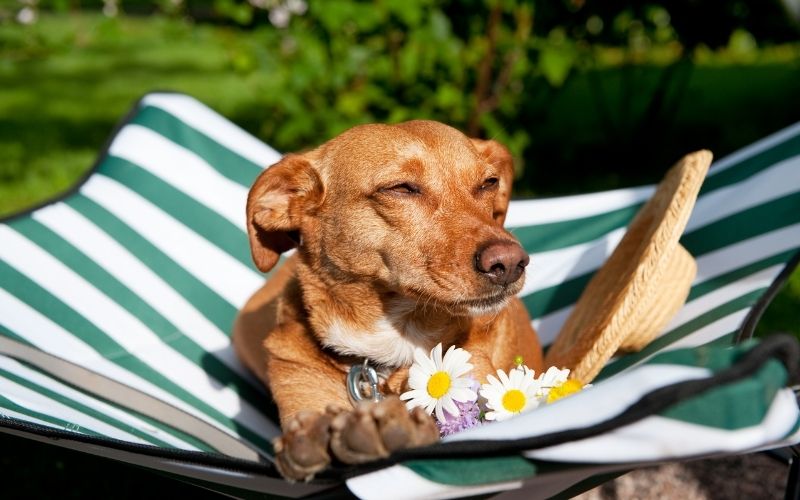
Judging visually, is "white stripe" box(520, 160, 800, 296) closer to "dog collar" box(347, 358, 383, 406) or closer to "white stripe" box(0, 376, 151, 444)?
"dog collar" box(347, 358, 383, 406)

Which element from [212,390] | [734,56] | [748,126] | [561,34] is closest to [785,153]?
[212,390]

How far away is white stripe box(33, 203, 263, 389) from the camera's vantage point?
13.2 feet

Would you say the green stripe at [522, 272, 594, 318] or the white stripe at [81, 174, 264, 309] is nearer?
the green stripe at [522, 272, 594, 318]

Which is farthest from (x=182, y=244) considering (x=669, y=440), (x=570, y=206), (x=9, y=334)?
(x=669, y=440)

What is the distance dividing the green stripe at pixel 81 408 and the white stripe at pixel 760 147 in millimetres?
2830

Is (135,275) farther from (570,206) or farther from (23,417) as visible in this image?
(570,206)

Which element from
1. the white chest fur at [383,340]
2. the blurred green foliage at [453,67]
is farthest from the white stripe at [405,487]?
the blurred green foliage at [453,67]

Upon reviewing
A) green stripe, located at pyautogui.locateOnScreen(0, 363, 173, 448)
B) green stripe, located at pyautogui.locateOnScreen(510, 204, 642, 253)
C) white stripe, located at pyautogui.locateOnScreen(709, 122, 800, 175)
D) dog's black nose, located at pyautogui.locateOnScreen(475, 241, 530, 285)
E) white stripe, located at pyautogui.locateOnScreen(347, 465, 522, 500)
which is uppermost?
white stripe, located at pyautogui.locateOnScreen(709, 122, 800, 175)

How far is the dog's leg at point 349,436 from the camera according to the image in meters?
2.03

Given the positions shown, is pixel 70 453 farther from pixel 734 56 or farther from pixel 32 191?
pixel 734 56

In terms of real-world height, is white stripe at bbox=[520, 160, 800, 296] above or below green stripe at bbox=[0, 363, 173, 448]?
above

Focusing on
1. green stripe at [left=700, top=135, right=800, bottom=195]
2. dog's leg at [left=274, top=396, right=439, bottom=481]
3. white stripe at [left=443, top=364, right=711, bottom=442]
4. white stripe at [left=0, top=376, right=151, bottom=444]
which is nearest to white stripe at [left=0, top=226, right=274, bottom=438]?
white stripe at [left=0, top=376, right=151, bottom=444]

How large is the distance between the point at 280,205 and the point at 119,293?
125 centimetres

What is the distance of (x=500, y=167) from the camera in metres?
3.35
